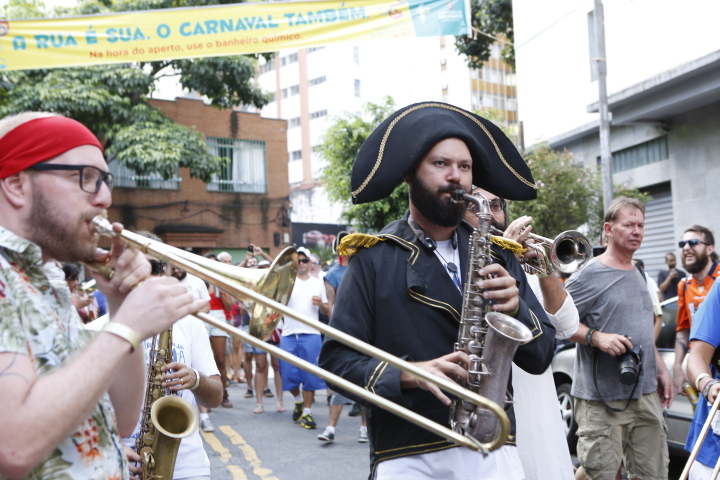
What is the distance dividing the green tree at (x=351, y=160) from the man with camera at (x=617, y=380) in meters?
14.8

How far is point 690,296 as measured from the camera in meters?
6.13

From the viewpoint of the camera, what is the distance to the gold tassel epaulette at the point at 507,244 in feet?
9.88

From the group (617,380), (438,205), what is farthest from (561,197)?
(438,205)

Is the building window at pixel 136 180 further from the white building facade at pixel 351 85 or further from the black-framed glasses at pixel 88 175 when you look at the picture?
the black-framed glasses at pixel 88 175

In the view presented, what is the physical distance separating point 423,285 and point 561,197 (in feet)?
40.0

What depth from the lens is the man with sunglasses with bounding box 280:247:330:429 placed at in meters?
8.75

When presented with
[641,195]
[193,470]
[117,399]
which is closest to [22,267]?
[117,399]

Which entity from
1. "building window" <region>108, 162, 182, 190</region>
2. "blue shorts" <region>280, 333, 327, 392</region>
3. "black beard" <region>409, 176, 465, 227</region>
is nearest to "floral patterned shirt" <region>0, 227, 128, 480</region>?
"black beard" <region>409, 176, 465, 227</region>

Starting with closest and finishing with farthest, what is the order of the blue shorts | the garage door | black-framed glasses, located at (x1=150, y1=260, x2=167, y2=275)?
black-framed glasses, located at (x1=150, y1=260, x2=167, y2=275), the blue shorts, the garage door

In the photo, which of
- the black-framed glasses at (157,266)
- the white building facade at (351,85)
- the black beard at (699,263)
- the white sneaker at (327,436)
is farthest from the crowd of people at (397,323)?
the white building facade at (351,85)

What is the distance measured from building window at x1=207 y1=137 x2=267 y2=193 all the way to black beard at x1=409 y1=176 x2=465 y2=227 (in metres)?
24.8

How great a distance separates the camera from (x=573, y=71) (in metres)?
17.7

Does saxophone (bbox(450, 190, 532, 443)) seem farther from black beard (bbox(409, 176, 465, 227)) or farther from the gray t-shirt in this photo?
the gray t-shirt

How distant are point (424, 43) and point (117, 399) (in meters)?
48.6
